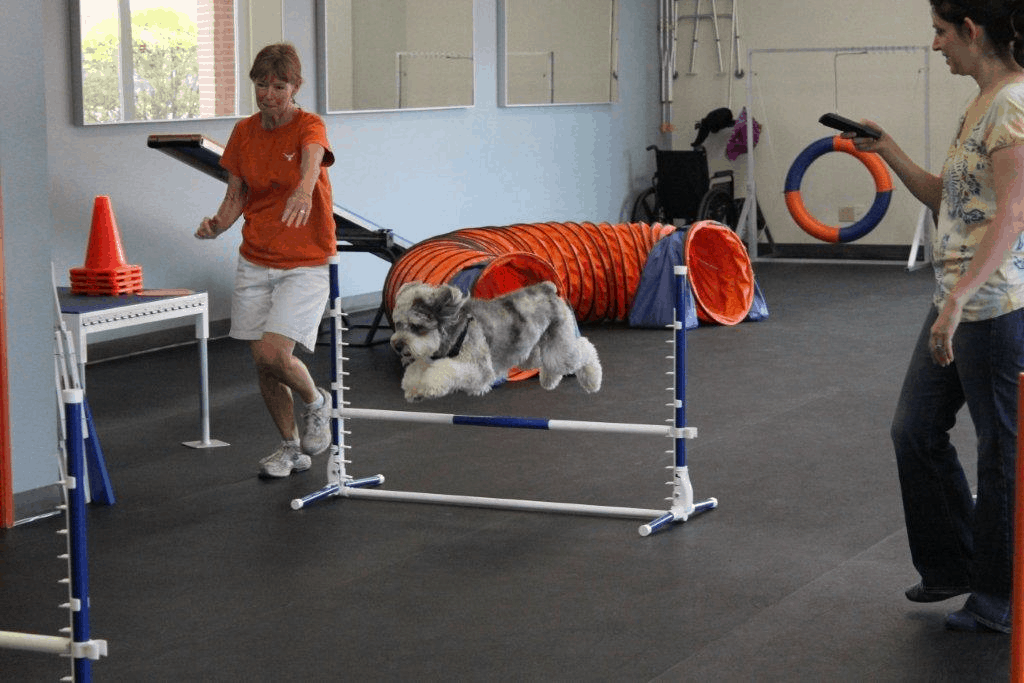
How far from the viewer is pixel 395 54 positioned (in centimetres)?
925

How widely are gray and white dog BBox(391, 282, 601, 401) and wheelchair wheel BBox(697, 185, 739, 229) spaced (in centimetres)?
746

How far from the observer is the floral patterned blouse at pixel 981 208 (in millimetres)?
3002

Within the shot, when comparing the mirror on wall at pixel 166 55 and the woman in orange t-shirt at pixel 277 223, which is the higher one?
the mirror on wall at pixel 166 55

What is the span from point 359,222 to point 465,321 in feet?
12.7

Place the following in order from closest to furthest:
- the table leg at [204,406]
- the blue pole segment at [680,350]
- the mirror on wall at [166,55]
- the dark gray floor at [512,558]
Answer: the dark gray floor at [512,558], the blue pole segment at [680,350], the table leg at [204,406], the mirror on wall at [166,55]

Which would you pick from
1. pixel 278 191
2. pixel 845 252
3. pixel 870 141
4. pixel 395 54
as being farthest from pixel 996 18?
pixel 845 252

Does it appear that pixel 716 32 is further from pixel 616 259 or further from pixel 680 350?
pixel 680 350

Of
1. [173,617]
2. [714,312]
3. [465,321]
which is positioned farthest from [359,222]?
[173,617]

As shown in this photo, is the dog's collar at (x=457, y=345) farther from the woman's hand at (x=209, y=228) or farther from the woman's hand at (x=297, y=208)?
the woman's hand at (x=209, y=228)

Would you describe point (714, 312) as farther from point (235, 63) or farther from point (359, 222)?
point (235, 63)

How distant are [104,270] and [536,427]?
188cm

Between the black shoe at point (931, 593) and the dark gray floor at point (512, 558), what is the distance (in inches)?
1.6

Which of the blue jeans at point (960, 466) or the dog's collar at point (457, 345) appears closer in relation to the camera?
the blue jeans at point (960, 466)

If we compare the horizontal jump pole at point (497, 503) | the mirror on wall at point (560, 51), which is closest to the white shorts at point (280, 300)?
the horizontal jump pole at point (497, 503)
